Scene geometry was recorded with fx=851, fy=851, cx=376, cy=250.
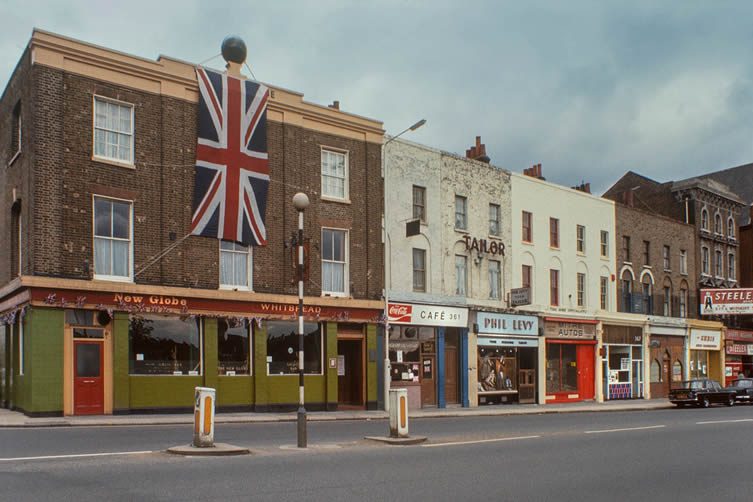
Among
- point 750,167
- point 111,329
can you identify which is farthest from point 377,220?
point 750,167

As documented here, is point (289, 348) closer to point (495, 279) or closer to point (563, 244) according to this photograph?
point (495, 279)

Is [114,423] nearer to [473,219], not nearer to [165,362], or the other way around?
[165,362]

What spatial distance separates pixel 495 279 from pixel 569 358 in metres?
6.88

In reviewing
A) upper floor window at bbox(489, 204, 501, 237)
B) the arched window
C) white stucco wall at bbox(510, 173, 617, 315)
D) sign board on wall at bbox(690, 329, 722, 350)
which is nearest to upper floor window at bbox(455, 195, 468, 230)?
upper floor window at bbox(489, 204, 501, 237)

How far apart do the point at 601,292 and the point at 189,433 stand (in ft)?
98.7

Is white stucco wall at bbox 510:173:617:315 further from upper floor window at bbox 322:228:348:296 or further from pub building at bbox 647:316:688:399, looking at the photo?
upper floor window at bbox 322:228:348:296

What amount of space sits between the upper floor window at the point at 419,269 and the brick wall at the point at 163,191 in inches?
93.6

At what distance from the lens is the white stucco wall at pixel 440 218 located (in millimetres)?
33438

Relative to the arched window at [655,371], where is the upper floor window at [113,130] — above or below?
above

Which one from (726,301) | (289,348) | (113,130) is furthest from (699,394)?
(113,130)

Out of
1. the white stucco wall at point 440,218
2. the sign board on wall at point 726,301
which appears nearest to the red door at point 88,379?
the white stucco wall at point 440,218

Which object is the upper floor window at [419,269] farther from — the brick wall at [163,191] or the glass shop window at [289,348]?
the glass shop window at [289,348]

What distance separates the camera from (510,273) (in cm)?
3850

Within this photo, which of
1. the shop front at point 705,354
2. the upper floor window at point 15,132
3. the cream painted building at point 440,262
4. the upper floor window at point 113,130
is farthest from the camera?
the shop front at point 705,354
